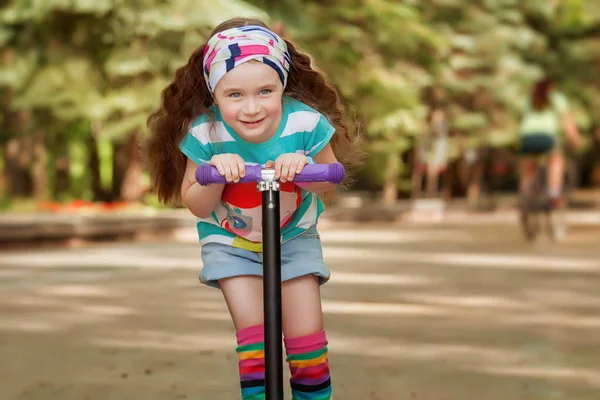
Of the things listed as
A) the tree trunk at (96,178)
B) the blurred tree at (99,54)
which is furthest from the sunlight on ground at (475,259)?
the tree trunk at (96,178)

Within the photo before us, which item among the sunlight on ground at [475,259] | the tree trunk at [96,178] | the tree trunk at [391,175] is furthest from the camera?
the tree trunk at [391,175]

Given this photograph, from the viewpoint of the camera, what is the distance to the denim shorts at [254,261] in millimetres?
4297

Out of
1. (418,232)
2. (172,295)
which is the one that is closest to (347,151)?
(172,295)

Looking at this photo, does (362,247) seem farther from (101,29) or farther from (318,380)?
(318,380)

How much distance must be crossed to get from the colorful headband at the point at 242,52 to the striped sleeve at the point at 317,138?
0.23m

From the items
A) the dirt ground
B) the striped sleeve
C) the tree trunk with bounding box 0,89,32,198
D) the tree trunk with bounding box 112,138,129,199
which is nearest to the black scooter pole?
the striped sleeve

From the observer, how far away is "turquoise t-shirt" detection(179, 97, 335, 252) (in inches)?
166

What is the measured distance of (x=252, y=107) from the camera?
3.99 m

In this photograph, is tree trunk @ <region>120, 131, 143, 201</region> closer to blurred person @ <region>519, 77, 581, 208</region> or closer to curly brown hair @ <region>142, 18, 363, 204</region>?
blurred person @ <region>519, 77, 581, 208</region>

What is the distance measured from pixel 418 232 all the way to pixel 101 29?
5958 millimetres

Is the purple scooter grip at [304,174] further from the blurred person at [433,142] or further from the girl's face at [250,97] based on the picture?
the blurred person at [433,142]

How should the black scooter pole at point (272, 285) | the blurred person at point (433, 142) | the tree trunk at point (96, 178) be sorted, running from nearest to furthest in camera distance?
the black scooter pole at point (272, 285) → the tree trunk at point (96, 178) → the blurred person at point (433, 142)

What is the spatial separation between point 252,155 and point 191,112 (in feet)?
0.98

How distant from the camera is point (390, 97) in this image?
26438 mm
